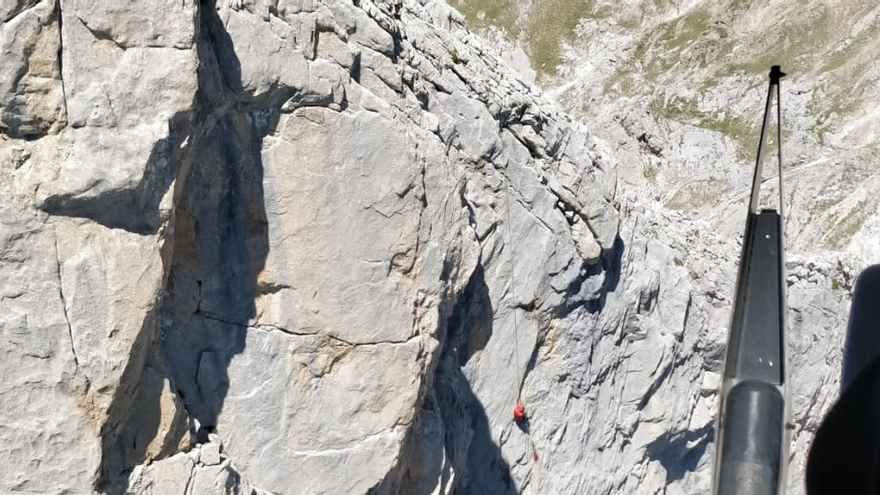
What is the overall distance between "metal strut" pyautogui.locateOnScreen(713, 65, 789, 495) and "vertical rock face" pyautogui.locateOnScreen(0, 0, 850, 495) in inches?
315

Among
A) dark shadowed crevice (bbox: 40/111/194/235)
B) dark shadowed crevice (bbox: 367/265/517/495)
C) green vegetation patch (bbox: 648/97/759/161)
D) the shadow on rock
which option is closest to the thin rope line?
dark shadowed crevice (bbox: 367/265/517/495)

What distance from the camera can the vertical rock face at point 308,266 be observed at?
1127cm

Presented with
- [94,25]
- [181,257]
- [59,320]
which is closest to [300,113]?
[181,257]

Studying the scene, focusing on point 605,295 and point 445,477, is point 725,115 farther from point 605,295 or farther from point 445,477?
point 445,477

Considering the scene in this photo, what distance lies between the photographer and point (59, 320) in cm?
1139

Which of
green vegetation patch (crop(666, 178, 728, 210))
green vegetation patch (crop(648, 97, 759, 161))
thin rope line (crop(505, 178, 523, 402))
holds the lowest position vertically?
thin rope line (crop(505, 178, 523, 402))

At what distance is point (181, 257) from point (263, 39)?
4055mm

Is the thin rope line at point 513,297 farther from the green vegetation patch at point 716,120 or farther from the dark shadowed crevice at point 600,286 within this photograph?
the green vegetation patch at point 716,120

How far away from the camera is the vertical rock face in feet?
37.0

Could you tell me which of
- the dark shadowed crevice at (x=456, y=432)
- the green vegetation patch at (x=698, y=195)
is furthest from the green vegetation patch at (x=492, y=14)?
the dark shadowed crevice at (x=456, y=432)

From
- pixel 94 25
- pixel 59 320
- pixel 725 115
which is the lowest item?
pixel 59 320

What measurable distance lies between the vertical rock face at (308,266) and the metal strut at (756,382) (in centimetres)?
801

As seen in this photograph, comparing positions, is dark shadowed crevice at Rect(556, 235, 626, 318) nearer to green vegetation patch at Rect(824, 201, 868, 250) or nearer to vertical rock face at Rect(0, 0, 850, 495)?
vertical rock face at Rect(0, 0, 850, 495)

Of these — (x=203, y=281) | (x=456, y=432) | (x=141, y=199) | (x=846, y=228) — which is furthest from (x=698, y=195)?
(x=141, y=199)
